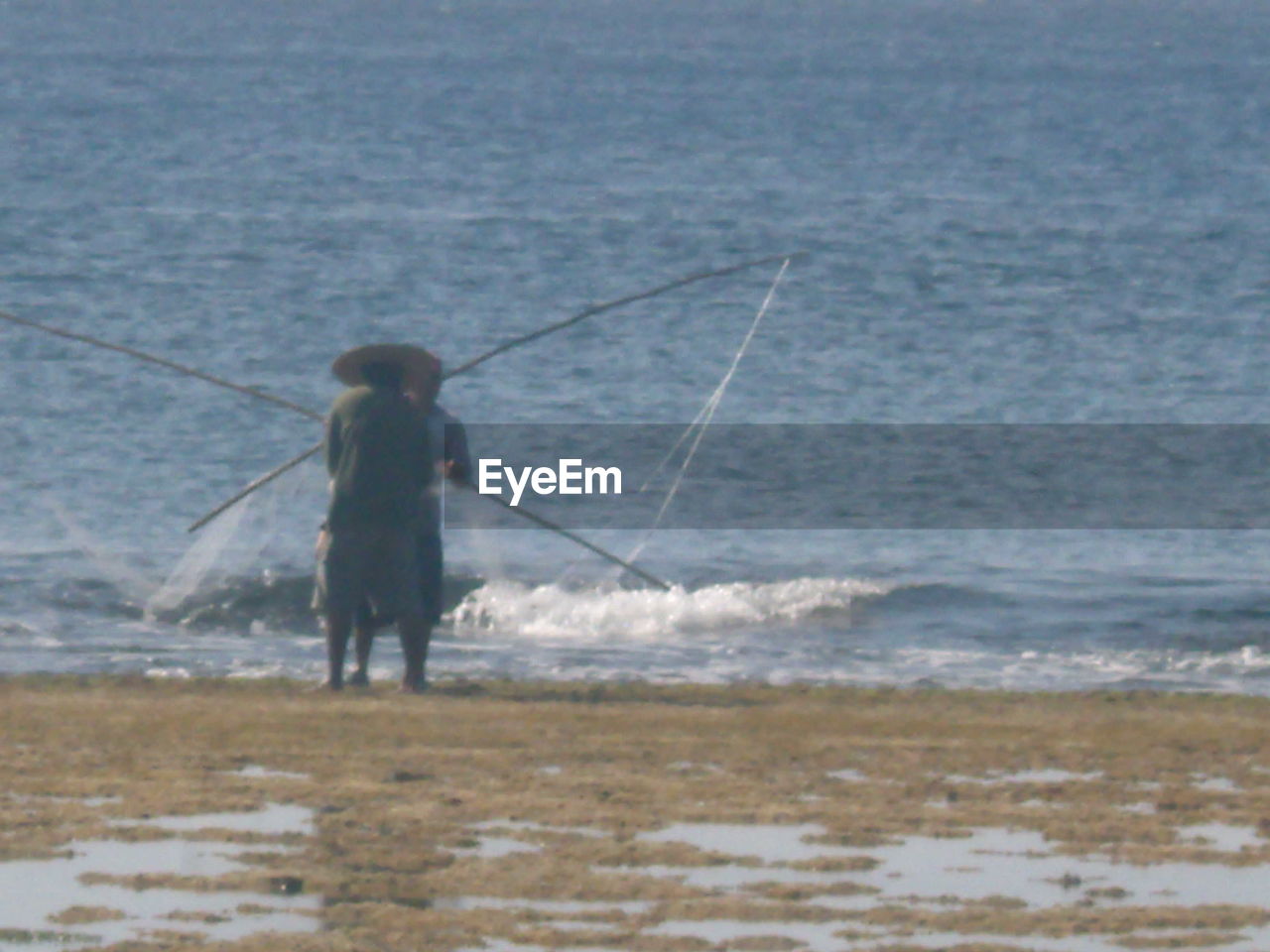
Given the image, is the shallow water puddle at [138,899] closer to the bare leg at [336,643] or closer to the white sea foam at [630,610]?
the bare leg at [336,643]

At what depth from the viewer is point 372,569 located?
35.8 ft

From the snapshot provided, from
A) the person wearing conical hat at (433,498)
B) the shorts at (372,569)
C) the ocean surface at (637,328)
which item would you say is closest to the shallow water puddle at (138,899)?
the shorts at (372,569)

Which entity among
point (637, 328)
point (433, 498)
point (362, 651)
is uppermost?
point (637, 328)

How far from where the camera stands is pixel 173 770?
902cm

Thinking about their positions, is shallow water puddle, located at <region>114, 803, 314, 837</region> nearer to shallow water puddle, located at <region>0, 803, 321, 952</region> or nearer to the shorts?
shallow water puddle, located at <region>0, 803, 321, 952</region>

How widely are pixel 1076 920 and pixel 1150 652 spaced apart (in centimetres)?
976

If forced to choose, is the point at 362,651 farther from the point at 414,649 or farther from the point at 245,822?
the point at 245,822

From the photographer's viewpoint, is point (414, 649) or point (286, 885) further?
point (414, 649)

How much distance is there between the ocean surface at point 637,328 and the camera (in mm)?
17203

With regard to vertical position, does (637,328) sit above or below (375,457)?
above

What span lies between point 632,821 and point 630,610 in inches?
365

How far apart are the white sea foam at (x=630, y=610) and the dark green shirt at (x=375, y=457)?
18.8ft

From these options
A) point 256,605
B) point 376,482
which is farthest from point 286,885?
point 256,605

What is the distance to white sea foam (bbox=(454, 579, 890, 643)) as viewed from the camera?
55.6 ft
